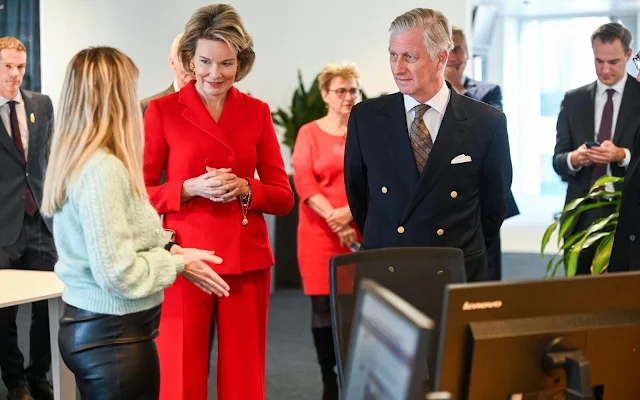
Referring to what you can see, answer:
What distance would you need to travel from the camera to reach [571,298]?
1577mm

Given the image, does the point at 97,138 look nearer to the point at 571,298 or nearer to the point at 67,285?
the point at 67,285

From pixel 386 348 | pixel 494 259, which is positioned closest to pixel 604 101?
pixel 494 259

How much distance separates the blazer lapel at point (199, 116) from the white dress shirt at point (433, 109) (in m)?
0.64

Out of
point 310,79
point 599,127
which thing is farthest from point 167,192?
point 310,79

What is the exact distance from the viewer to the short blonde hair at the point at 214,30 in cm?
312

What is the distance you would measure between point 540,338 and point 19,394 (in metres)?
3.53

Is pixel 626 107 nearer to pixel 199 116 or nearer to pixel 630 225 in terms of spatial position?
pixel 630 225

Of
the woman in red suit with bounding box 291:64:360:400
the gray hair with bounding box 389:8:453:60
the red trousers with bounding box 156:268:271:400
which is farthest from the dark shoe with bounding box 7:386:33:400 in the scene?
the gray hair with bounding box 389:8:453:60

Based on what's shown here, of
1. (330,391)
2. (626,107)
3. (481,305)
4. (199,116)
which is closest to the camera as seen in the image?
(481,305)

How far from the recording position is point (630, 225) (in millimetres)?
2975

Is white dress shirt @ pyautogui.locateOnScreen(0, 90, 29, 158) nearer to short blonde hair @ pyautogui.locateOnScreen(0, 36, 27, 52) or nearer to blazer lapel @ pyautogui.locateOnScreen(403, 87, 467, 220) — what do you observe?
short blonde hair @ pyautogui.locateOnScreen(0, 36, 27, 52)

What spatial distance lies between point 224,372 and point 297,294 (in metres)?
4.51

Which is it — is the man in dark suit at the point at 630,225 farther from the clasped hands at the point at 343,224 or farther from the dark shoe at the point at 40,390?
the dark shoe at the point at 40,390

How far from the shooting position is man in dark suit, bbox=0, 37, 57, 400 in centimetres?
454
